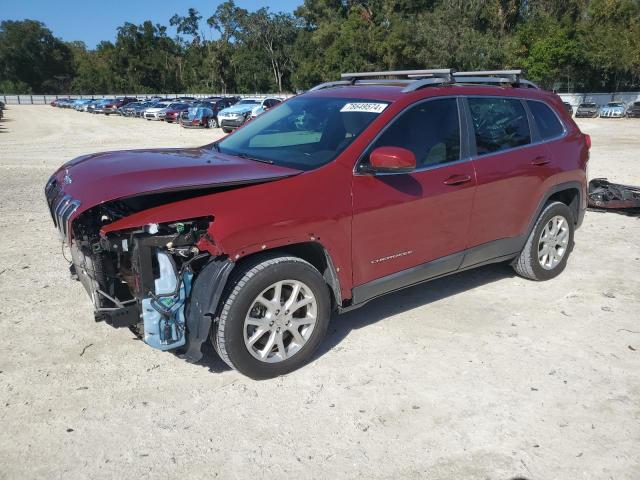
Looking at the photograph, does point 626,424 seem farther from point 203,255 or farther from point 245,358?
point 203,255

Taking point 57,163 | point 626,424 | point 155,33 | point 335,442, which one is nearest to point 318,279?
point 335,442

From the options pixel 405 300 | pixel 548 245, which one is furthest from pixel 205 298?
pixel 548 245

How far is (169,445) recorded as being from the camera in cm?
298

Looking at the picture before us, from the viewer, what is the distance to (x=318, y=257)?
148 inches

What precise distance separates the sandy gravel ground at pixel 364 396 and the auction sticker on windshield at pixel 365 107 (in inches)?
66.4

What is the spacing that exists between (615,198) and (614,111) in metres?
35.0

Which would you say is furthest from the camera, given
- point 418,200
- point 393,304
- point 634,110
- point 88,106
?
point 88,106

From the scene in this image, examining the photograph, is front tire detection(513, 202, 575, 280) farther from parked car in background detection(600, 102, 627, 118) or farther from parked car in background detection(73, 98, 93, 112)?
parked car in background detection(73, 98, 93, 112)

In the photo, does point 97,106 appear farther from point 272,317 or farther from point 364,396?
point 364,396

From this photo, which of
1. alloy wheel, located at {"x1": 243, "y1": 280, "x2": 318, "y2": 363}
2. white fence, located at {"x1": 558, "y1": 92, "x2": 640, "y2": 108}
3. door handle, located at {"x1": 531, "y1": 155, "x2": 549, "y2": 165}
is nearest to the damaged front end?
alloy wheel, located at {"x1": 243, "y1": 280, "x2": 318, "y2": 363}

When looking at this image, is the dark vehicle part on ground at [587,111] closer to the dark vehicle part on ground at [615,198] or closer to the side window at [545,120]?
the dark vehicle part on ground at [615,198]

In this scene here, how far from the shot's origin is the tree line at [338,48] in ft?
156

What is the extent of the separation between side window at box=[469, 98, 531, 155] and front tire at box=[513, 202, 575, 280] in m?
0.81

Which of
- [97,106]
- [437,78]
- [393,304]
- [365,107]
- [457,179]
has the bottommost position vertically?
[393,304]
